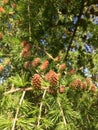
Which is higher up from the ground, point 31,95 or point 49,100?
point 49,100

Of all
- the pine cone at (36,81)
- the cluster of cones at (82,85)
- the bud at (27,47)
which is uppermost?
the bud at (27,47)

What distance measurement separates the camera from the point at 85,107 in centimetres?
151

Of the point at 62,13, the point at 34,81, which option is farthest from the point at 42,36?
the point at 34,81

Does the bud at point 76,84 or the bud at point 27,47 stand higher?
the bud at point 27,47

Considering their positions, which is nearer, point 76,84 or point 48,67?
point 76,84

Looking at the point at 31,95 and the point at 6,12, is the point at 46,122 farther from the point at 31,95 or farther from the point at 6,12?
the point at 6,12

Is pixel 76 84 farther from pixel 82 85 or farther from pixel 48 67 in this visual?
pixel 48 67

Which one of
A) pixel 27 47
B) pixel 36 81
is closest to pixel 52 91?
pixel 36 81

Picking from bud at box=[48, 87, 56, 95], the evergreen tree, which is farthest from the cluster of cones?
bud at box=[48, 87, 56, 95]

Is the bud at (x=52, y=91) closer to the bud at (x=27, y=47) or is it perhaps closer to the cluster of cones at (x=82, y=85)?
the cluster of cones at (x=82, y=85)

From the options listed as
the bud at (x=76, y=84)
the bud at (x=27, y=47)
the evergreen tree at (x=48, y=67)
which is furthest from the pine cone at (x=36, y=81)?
the bud at (x=27, y=47)

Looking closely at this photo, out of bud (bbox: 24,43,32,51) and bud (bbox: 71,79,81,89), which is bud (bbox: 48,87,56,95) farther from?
bud (bbox: 24,43,32,51)

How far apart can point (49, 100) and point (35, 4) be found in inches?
26.9

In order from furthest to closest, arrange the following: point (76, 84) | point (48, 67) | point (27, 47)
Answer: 1. point (48, 67)
2. point (27, 47)
3. point (76, 84)
